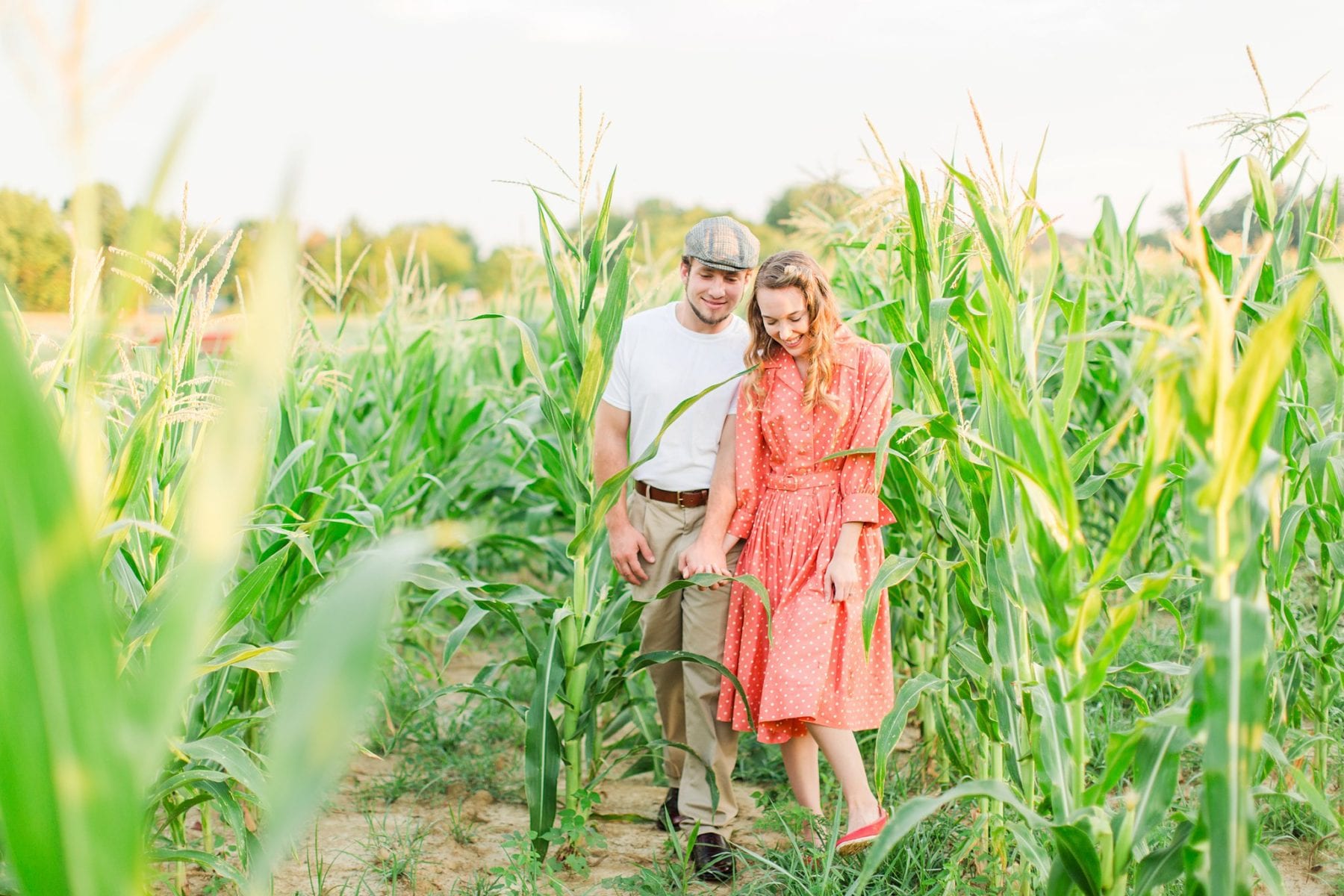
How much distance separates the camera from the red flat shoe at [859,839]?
2.36 metres

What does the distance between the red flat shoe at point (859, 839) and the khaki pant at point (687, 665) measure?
45 cm

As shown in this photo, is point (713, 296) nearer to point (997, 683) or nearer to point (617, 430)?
point (617, 430)

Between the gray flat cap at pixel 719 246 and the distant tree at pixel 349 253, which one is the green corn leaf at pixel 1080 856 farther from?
the distant tree at pixel 349 253

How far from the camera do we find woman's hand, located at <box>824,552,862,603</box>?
2.53 meters

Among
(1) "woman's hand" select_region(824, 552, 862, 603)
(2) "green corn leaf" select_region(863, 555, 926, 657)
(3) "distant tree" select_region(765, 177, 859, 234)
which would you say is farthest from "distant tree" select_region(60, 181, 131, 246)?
(3) "distant tree" select_region(765, 177, 859, 234)

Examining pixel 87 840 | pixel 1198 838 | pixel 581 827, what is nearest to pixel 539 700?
pixel 581 827

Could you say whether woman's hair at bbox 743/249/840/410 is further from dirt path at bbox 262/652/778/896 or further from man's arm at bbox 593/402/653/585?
dirt path at bbox 262/652/778/896

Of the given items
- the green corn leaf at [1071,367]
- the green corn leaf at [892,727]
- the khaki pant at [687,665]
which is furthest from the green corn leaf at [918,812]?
the khaki pant at [687,665]

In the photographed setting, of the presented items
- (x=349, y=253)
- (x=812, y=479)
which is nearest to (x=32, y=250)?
(x=812, y=479)

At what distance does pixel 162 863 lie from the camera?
2529 millimetres

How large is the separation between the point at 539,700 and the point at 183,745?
89 centimetres

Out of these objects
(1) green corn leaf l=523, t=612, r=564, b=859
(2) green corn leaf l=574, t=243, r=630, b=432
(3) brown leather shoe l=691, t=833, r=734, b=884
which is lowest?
(3) brown leather shoe l=691, t=833, r=734, b=884

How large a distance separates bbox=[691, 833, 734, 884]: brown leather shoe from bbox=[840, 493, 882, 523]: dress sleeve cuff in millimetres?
886

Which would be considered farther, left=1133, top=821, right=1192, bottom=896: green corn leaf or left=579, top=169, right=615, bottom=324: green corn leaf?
left=579, top=169, right=615, bottom=324: green corn leaf
